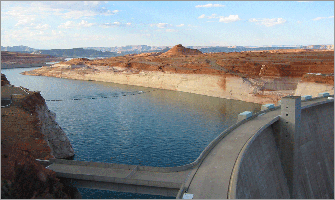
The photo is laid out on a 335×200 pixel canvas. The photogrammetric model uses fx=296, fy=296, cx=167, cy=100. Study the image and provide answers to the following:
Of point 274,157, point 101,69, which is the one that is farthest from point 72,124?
point 101,69

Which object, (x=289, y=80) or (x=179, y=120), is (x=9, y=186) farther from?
(x=289, y=80)

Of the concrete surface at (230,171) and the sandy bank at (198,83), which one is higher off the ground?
the sandy bank at (198,83)

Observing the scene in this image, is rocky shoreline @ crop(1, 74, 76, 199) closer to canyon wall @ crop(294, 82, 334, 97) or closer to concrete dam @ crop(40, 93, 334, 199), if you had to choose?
concrete dam @ crop(40, 93, 334, 199)

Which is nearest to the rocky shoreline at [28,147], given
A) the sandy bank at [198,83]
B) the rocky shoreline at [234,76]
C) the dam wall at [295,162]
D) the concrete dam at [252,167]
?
the concrete dam at [252,167]

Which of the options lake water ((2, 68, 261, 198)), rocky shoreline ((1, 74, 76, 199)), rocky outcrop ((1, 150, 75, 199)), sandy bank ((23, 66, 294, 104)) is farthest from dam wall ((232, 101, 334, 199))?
sandy bank ((23, 66, 294, 104))

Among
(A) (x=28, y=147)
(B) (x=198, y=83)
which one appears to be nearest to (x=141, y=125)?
(A) (x=28, y=147)

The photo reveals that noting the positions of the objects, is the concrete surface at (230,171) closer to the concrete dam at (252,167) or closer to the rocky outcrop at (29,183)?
the concrete dam at (252,167)
